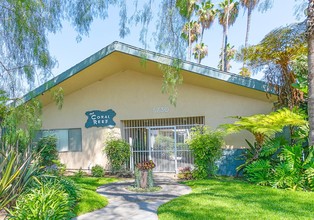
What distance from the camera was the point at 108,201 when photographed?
264 inches

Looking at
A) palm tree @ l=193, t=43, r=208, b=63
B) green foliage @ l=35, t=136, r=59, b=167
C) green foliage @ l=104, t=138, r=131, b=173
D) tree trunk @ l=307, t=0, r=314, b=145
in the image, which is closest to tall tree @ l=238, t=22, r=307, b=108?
tree trunk @ l=307, t=0, r=314, b=145

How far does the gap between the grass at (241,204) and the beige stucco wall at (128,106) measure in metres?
3.71

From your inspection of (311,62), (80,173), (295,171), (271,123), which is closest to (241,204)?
(295,171)

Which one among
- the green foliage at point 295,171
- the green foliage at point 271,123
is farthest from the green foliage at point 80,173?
the green foliage at point 295,171

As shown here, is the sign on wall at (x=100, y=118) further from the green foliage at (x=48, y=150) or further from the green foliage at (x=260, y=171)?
the green foliage at (x=260, y=171)

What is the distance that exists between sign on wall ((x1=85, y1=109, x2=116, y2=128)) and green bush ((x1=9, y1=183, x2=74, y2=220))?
6.82 meters

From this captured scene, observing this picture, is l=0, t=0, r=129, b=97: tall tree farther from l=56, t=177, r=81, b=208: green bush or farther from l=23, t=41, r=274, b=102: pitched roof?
l=56, t=177, r=81, b=208: green bush

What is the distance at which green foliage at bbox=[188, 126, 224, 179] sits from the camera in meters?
9.50

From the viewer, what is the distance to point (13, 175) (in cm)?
524

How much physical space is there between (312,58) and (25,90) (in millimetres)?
7640

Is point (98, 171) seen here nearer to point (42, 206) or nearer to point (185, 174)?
point (185, 174)

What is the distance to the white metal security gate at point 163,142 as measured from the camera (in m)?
11.6

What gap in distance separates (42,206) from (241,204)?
4.23 m

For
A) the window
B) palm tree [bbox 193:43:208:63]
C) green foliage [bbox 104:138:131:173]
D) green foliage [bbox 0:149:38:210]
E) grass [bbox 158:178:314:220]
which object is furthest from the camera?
palm tree [bbox 193:43:208:63]
